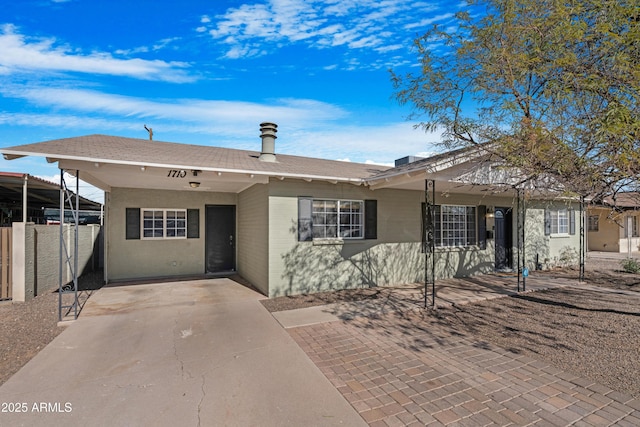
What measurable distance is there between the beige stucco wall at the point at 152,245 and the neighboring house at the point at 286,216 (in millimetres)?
31

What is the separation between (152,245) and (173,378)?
23.0 feet

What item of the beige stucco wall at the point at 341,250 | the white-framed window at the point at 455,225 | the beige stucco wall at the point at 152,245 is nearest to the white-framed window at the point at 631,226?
the white-framed window at the point at 455,225

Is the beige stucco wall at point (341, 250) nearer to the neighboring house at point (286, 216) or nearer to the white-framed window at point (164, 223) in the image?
the neighboring house at point (286, 216)

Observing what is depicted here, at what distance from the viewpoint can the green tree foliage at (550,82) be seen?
12.7ft

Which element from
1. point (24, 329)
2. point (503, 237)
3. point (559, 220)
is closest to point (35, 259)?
point (24, 329)

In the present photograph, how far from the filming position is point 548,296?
7.50 meters

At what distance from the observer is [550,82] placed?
423cm

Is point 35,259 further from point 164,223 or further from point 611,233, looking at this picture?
point 611,233

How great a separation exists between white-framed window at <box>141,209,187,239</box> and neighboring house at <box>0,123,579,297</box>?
3 centimetres

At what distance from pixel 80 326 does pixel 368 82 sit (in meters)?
9.71

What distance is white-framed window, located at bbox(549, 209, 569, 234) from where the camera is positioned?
12362 mm

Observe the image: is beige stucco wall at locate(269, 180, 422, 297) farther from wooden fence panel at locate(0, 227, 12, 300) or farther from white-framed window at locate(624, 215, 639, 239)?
white-framed window at locate(624, 215, 639, 239)

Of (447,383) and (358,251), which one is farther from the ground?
(358,251)

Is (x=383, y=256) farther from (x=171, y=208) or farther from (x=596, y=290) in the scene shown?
(x=171, y=208)
